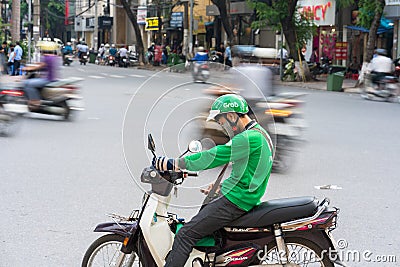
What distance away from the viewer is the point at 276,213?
439 cm

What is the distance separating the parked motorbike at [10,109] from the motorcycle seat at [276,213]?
9.22 metres

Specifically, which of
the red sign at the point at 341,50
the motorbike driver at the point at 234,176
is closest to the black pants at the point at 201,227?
the motorbike driver at the point at 234,176

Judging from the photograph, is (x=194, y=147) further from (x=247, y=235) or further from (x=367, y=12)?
(x=367, y=12)

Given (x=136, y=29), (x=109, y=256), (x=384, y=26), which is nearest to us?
(x=109, y=256)

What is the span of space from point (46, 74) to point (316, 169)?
7504mm

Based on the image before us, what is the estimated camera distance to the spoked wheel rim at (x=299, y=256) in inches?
176

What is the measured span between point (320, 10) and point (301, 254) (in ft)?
108

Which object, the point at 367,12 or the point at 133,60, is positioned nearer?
the point at 367,12

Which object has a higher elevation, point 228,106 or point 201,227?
point 228,106

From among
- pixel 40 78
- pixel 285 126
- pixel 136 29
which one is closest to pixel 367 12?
pixel 40 78

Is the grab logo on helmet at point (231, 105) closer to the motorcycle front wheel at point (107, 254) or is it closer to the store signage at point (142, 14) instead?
the motorcycle front wheel at point (107, 254)

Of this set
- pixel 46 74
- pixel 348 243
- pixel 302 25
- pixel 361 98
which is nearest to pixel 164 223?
pixel 348 243

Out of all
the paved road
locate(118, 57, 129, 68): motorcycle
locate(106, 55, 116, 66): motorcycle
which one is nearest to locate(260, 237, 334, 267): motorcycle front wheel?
the paved road

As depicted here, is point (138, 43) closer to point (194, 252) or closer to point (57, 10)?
point (57, 10)
